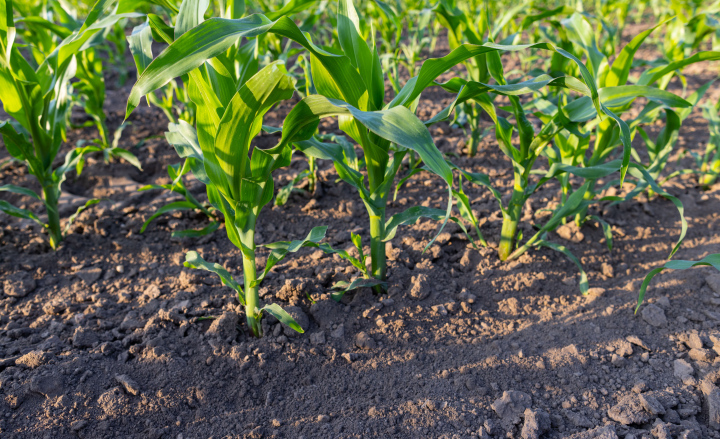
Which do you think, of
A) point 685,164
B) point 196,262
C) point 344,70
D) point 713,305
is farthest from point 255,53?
point 685,164

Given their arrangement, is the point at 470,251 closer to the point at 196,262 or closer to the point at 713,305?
the point at 713,305

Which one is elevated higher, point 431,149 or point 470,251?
point 431,149

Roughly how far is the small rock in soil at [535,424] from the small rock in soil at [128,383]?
1259 millimetres

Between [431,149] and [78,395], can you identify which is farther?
[78,395]

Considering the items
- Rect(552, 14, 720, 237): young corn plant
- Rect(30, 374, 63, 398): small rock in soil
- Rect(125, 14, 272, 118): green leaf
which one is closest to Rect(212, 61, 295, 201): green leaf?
Rect(125, 14, 272, 118): green leaf

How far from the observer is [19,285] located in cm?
204

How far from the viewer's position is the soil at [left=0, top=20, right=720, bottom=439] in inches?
56.6

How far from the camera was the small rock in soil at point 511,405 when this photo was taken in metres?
1.42

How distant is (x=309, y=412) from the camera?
1.50 m

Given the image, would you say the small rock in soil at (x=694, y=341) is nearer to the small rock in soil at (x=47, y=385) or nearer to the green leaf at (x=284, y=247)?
the green leaf at (x=284, y=247)

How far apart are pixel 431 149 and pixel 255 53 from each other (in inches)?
42.6

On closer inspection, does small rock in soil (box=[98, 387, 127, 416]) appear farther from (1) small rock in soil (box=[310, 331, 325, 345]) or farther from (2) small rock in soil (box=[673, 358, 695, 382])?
(2) small rock in soil (box=[673, 358, 695, 382])

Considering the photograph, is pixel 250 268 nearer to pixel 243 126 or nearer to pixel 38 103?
pixel 243 126

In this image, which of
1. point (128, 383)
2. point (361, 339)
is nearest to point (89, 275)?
point (128, 383)
